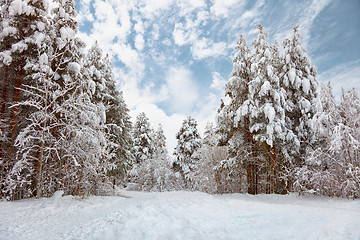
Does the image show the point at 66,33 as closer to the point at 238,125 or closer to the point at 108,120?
the point at 108,120

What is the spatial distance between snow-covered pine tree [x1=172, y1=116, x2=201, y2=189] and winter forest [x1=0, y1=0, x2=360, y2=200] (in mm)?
5647

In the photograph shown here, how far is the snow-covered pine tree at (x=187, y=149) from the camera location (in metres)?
22.5

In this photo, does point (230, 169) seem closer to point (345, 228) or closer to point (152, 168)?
point (345, 228)

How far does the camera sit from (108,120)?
17.2m

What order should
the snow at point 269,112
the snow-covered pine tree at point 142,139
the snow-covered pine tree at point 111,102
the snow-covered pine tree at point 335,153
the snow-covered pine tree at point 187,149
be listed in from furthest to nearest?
the snow-covered pine tree at point 142,139, the snow-covered pine tree at point 187,149, the snow-covered pine tree at point 111,102, the snow at point 269,112, the snow-covered pine tree at point 335,153

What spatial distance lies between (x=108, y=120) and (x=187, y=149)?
9.70 metres

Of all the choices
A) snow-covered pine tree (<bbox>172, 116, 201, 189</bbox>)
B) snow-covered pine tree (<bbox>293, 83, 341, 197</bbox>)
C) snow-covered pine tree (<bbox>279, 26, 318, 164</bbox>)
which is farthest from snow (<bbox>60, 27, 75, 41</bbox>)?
snow-covered pine tree (<bbox>172, 116, 201, 189</bbox>)

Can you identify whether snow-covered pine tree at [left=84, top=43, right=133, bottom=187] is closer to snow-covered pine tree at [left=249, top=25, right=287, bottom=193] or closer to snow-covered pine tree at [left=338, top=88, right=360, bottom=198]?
snow-covered pine tree at [left=249, top=25, right=287, bottom=193]

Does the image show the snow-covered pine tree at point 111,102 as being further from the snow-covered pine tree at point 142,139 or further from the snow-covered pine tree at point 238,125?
the snow-covered pine tree at point 238,125

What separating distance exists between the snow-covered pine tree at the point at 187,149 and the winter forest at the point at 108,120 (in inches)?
222

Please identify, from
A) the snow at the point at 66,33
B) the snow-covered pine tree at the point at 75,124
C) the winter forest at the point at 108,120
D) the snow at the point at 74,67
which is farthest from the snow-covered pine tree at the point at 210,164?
the snow at the point at 66,33

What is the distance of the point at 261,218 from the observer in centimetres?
556

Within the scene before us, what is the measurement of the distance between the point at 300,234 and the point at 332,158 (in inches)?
284

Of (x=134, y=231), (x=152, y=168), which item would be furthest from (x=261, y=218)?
(x=152, y=168)
